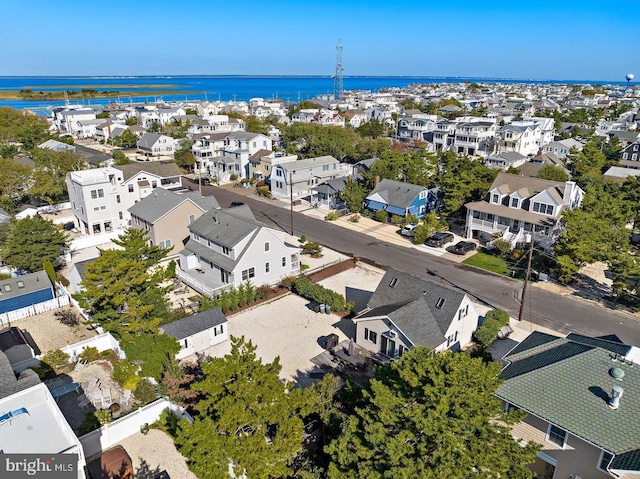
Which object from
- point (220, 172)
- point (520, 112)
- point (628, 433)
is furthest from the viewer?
point (520, 112)

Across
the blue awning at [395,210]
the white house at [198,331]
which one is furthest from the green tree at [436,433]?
the blue awning at [395,210]

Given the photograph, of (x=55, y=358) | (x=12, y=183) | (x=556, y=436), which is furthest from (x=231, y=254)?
(x=12, y=183)

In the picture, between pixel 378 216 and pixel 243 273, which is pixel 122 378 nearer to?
pixel 243 273

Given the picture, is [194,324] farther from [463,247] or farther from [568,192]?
[568,192]

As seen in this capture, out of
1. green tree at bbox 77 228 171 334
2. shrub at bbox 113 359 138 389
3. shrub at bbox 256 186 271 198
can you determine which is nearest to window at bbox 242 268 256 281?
green tree at bbox 77 228 171 334

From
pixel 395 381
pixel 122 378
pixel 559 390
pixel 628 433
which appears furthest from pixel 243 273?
pixel 628 433
